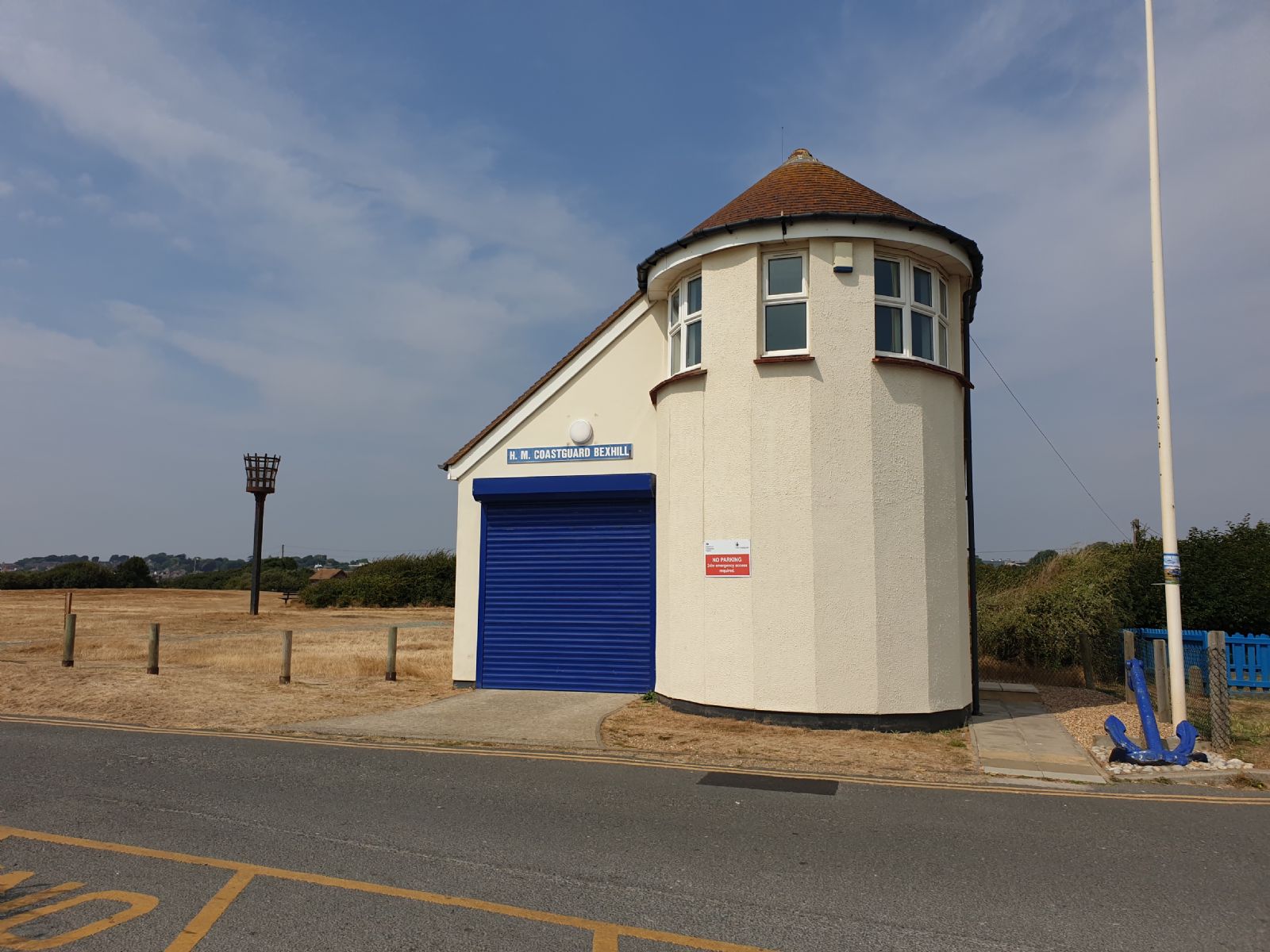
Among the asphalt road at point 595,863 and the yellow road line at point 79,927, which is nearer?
the yellow road line at point 79,927

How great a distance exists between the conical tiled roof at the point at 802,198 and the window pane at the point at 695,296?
845mm

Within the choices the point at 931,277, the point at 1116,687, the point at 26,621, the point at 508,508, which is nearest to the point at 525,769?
the point at 508,508

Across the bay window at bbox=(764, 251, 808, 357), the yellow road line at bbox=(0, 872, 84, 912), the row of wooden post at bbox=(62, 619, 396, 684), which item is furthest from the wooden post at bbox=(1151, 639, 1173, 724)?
the yellow road line at bbox=(0, 872, 84, 912)

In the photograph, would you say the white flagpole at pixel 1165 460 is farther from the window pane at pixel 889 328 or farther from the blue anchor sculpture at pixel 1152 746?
the window pane at pixel 889 328

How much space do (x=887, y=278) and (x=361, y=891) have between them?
408 inches

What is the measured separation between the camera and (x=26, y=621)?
1323 inches

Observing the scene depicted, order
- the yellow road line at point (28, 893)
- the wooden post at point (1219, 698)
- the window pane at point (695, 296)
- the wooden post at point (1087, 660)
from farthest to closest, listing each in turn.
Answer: the wooden post at point (1087, 660), the window pane at point (695, 296), the wooden post at point (1219, 698), the yellow road line at point (28, 893)

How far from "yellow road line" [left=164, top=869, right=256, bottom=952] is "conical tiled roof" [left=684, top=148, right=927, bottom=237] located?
32.3 feet

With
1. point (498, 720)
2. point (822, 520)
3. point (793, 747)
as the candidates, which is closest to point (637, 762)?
point (793, 747)

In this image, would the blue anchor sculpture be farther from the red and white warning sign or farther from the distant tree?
the distant tree

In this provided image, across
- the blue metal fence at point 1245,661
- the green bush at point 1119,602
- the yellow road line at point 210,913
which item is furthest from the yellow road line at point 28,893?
the green bush at point 1119,602

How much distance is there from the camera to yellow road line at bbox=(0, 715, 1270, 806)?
322 inches

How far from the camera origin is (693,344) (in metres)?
13.5

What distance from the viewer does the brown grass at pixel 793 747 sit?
370 inches
